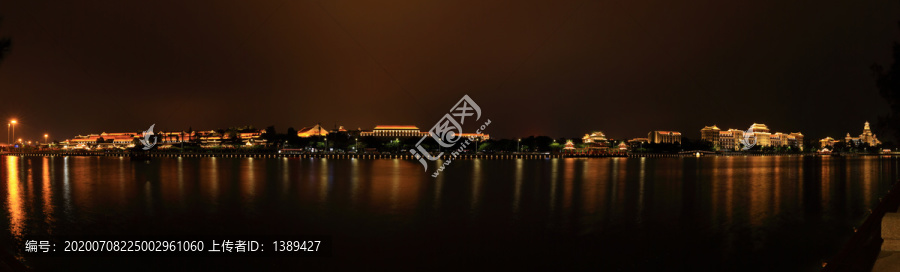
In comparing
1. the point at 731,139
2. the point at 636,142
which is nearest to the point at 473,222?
the point at 636,142

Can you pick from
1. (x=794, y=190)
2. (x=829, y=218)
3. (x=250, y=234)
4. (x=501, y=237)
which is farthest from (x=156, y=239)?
(x=794, y=190)

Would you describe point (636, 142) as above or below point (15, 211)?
below

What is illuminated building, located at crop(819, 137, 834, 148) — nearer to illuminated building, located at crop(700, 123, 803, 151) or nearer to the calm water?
illuminated building, located at crop(700, 123, 803, 151)

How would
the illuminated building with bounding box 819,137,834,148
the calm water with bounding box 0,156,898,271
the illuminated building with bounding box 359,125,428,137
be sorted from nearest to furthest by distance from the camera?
the calm water with bounding box 0,156,898,271
the illuminated building with bounding box 359,125,428,137
the illuminated building with bounding box 819,137,834,148

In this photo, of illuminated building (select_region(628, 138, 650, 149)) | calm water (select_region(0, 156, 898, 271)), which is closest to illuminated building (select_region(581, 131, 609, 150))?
illuminated building (select_region(628, 138, 650, 149))

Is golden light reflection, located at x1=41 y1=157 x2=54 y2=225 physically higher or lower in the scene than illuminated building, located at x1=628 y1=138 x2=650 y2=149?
higher

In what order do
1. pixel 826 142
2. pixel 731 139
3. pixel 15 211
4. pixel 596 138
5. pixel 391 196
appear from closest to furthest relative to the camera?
1. pixel 15 211
2. pixel 391 196
3. pixel 596 138
4. pixel 731 139
5. pixel 826 142

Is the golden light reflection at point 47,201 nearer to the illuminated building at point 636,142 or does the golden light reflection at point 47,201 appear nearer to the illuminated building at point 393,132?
the illuminated building at point 636,142

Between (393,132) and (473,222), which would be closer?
(473,222)

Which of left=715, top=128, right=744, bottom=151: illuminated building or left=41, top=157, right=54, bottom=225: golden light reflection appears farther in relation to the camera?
left=715, top=128, right=744, bottom=151: illuminated building

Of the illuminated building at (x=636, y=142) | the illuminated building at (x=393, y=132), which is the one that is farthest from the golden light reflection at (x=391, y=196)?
the illuminated building at (x=393, y=132)

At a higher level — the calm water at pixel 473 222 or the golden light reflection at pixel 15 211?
the golden light reflection at pixel 15 211

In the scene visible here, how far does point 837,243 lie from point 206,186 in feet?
64.1

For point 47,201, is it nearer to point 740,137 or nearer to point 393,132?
point 393,132
